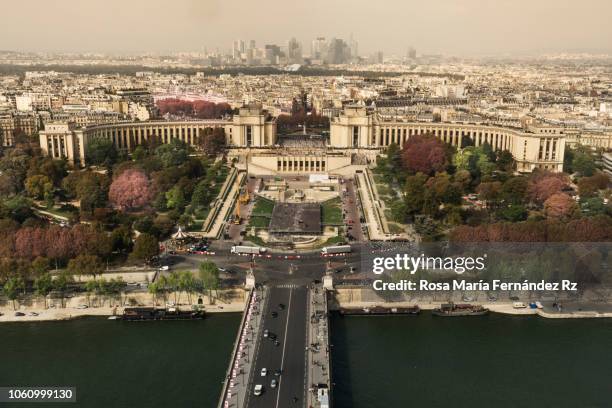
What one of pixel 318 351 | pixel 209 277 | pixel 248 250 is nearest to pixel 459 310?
pixel 318 351

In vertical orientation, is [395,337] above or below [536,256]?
below

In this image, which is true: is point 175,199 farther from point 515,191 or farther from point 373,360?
point 515,191

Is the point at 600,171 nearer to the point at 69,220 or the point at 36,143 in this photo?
the point at 69,220

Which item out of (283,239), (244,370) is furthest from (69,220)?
(244,370)

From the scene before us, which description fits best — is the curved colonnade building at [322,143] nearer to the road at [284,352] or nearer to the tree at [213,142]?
the tree at [213,142]

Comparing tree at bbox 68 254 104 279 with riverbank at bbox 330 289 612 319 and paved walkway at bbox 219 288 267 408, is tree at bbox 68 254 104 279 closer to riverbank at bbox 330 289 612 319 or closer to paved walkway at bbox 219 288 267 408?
paved walkway at bbox 219 288 267 408
